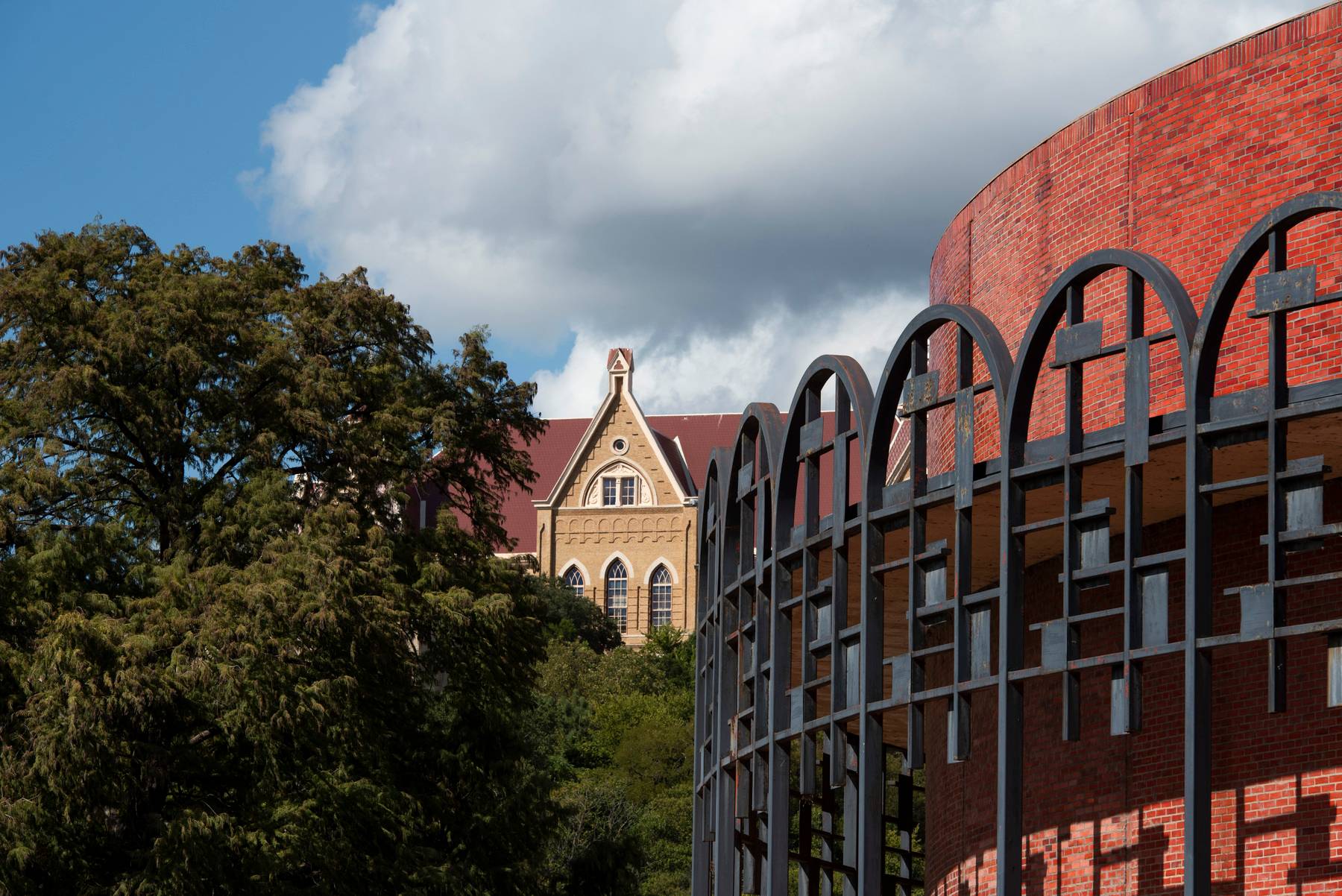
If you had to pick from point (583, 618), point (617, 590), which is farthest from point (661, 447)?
point (583, 618)

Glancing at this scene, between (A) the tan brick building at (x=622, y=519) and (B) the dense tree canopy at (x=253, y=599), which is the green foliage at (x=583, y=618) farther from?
(B) the dense tree canopy at (x=253, y=599)

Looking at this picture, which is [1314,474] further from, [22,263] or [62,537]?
[22,263]

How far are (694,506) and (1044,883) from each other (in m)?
74.7

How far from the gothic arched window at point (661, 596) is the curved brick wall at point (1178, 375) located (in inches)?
3004

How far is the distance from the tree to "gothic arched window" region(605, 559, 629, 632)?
63.4 m

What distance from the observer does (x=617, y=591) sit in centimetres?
9462

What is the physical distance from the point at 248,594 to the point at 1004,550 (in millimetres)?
13817

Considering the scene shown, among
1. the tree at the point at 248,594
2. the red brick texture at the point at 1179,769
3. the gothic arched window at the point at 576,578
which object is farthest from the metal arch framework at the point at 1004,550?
the gothic arched window at the point at 576,578

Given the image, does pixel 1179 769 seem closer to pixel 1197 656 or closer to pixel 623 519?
pixel 1197 656

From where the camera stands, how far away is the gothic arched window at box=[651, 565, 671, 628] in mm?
93250

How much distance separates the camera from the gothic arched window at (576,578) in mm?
94062

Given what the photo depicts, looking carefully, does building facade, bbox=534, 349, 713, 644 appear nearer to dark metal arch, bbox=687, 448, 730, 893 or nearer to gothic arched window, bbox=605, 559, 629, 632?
gothic arched window, bbox=605, 559, 629, 632

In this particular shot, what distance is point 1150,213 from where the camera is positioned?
14852 millimetres

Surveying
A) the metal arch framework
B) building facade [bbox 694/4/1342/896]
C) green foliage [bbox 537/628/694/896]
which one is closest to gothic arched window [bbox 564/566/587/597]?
green foliage [bbox 537/628/694/896]
